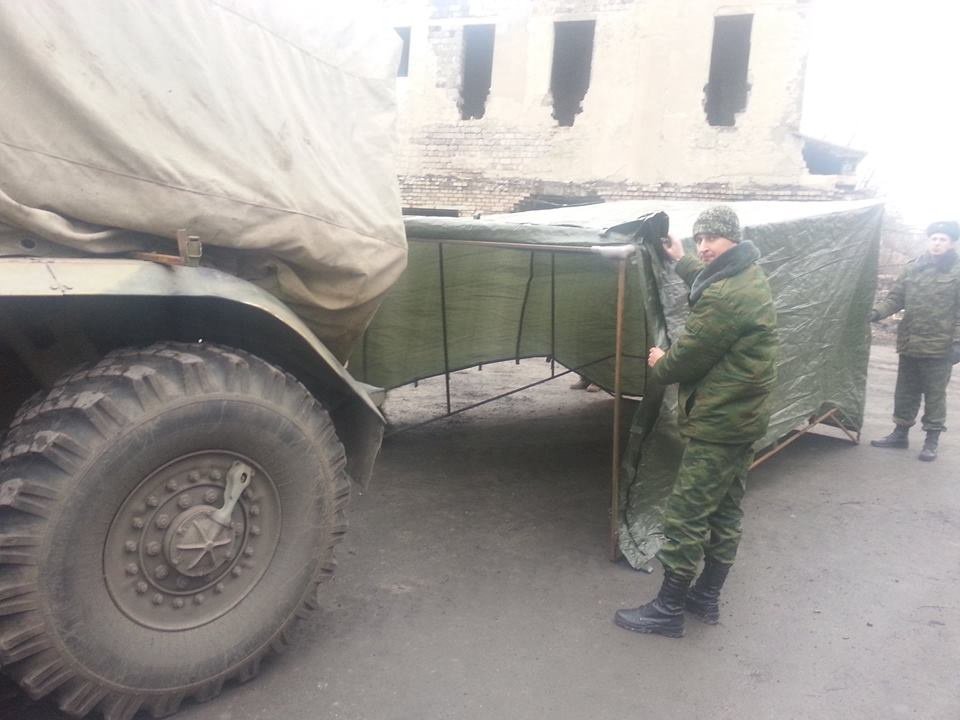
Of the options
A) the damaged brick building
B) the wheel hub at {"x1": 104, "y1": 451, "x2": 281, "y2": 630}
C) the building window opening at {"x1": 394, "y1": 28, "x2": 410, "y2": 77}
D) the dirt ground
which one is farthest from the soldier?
the building window opening at {"x1": 394, "y1": 28, "x2": 410, "y2": 77}

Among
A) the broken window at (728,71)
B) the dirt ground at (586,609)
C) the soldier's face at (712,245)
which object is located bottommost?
the dirt ground at (586,609)

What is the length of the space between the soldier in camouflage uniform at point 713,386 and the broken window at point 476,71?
41.0 ft

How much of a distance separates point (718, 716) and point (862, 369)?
4.30 m

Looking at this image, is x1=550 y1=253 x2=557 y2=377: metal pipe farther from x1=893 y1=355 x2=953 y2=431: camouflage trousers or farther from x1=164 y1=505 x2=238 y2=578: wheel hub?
x1=164 y1=505 x2=238 y2=578: wheel hub

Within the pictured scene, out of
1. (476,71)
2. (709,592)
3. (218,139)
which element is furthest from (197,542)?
(476,71)

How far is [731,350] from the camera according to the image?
3164 mm

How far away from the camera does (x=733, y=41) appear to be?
14.0m

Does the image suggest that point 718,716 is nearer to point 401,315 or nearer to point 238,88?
point 238,88

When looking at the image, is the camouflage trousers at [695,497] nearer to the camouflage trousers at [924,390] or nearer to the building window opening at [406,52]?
the camouflage trousers at [924,390]

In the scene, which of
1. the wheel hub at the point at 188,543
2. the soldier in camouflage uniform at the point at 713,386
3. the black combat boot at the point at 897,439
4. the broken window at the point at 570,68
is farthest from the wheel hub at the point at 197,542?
the broken window at the point at 570,68

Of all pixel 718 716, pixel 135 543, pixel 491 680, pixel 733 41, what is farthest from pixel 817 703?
pixel 733 41

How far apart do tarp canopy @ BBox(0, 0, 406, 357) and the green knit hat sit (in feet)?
4.31

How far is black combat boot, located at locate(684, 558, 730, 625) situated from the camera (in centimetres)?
346

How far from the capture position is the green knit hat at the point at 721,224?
10.5 feet
